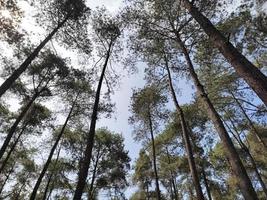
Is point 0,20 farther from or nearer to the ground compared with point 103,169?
farther from the ground

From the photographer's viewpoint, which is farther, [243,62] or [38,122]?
[38,122]

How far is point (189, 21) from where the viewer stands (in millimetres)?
13031

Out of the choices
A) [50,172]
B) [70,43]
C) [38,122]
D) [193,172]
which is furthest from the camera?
[50,172]

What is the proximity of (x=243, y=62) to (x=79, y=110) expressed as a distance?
17.3 m

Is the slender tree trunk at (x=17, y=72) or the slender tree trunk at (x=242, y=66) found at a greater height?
the slender tree trunk at (x=17, y=72)

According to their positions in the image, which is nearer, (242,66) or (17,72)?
(242,66)

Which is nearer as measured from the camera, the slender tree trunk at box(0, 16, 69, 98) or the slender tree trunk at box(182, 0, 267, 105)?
the slender tree trunk at box(182, 0, 267, 105)

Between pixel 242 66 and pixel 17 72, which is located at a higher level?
pixel 17 72

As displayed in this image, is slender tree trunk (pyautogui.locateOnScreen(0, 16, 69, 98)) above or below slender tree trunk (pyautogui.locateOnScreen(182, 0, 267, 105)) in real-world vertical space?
above

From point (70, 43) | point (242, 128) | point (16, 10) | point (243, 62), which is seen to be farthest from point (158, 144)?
point (243, 62)

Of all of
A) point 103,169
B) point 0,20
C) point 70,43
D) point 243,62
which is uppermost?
point 70,43

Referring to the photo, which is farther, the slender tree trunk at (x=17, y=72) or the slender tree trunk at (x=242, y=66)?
the slender tree trunk at (x=17, y=72)

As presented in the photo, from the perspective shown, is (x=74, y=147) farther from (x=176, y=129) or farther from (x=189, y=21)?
(x=189, y=21)

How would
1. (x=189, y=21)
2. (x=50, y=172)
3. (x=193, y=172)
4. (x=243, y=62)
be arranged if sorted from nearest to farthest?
(x=243, y=62), (x=193, y=172), (x=189, y=21), (x=50, y=172)
